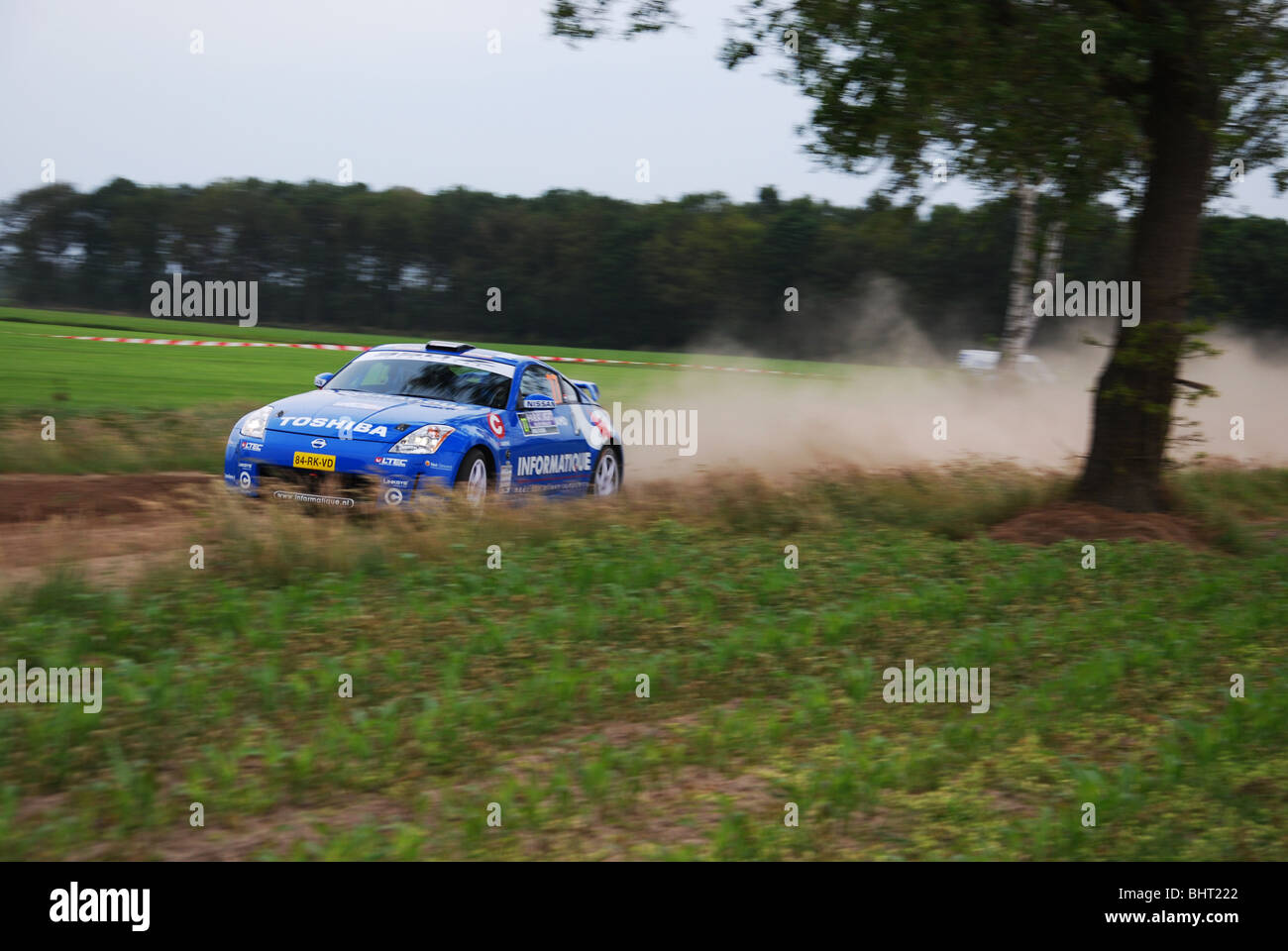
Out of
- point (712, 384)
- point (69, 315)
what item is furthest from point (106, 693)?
point (69, 315)

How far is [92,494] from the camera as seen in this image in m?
12.1

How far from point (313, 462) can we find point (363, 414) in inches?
27.1

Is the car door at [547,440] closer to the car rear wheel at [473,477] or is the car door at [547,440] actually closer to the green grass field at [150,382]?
the car rear wheel at [473,477]

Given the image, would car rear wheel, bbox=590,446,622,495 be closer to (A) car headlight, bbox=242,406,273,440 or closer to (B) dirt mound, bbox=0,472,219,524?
(A) car headlight, bbox=242,406,273,440

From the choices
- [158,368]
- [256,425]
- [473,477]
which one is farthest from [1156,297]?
[158,368]

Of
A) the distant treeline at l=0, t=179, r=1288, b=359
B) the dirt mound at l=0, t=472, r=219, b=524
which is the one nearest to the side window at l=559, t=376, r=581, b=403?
the dirt mound at l=0, t=472, r=219, b=524

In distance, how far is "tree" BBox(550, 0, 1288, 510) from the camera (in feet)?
35.4

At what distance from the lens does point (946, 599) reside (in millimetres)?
9078

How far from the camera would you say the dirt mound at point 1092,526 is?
471 inches

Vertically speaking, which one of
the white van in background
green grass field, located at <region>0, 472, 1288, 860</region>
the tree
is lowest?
green grass field, located at <region>0, 472, 1288, 860</region>

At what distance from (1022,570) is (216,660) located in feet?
21.0

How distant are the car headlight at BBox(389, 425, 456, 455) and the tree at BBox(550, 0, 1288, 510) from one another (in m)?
4.54

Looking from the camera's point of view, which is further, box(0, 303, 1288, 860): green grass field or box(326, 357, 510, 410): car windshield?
box(326, 357, 510, 410): car windshield

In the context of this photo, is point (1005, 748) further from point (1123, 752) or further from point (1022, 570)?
point (1022, 570)
